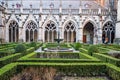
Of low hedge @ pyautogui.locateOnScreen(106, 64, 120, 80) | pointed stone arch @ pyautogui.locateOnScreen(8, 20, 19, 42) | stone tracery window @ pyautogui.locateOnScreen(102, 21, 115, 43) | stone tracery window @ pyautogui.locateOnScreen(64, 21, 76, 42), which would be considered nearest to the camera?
low hedge @ pyautogui.locateOnScreen(106, 64, 120, 80)

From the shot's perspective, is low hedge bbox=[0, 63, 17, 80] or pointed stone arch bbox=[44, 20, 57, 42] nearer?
low hedge bbox=[0, 63, 17, 80]

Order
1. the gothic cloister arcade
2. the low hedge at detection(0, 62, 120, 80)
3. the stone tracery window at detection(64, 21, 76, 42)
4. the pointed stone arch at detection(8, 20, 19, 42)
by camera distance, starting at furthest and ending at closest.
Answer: the gothic cloister arcade, the stone tracery window at detection(64, 21, 76, 42), the pointed stone arch at detection(8, 20, 19, 42), the low hedge at detection(0, 62, 120, 80)

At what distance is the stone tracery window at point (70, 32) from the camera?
132 ft

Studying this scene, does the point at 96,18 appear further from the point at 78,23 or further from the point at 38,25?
the point at 38,25

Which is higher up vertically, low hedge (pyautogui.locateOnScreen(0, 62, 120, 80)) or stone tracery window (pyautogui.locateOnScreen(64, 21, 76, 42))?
stone tracery window (pyautogui.locateOnScreen(64, 21, 76, 42))

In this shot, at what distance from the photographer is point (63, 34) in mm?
39688

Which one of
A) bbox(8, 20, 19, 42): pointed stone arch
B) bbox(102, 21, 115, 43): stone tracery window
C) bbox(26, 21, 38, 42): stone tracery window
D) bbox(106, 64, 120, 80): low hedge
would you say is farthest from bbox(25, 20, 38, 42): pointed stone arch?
bbox(106, 64, 120, 80): low hedge

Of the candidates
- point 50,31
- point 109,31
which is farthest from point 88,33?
point 50,31

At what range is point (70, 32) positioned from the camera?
40.9 m

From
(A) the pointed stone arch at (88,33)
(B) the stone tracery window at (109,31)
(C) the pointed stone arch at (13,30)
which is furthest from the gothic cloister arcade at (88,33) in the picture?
(C) the pointed stone arch at (13,30)

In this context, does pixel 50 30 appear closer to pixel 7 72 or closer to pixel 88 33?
pixel 88 33

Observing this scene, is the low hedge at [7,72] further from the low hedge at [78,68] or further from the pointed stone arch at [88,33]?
the pointed stone arch at [88,33]

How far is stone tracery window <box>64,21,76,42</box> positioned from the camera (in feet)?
132

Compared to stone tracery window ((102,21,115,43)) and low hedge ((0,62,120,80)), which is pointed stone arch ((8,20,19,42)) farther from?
low hedge ((0,62,120,80))
